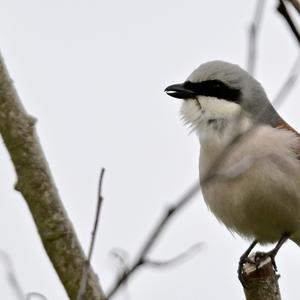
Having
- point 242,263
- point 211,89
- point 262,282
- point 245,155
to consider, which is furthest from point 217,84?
point 262,282

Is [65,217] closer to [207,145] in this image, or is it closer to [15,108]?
[15,108]

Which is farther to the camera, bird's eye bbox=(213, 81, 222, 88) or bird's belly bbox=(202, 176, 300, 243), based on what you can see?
bird's eye bbox=(213, 81, 222, 88)

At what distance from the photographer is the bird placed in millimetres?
4438

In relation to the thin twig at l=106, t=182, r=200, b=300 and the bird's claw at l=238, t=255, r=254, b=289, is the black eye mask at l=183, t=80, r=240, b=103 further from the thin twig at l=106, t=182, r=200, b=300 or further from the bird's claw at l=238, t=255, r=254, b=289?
the thin twig at l=106, t=182, r=200, b=300

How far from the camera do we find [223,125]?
4664 mm

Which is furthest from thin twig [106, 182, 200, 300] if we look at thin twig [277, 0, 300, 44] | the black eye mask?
the black eye mask

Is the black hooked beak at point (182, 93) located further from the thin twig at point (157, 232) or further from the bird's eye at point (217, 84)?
the thin twig at point (157, 232)

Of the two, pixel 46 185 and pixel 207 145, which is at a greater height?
pixel 46 185

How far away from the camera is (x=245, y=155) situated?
4.39 metres

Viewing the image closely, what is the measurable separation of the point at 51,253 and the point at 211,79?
2259mm

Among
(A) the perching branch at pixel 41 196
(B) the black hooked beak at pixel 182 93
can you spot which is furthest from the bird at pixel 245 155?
(A) the perching branch at pixel 41 196

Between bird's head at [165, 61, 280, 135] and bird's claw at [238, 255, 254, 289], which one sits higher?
bird's head at [165, 61, 280, 135]

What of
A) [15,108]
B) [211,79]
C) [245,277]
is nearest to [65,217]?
[15,108]

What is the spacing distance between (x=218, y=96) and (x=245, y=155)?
0.59m
